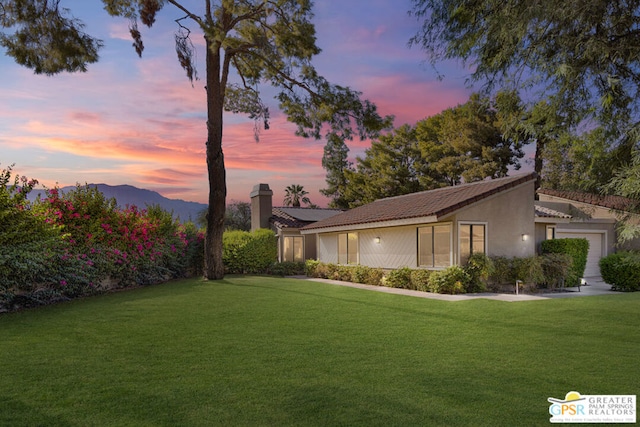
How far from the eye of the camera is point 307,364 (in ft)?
18.2

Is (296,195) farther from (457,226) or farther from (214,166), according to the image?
(457,226)

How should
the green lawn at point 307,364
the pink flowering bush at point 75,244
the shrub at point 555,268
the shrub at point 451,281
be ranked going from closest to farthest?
the green lawn at point 307,364 → the pink flowering bush at point 75,244 → the shrub at point 451,281 → the shrub at point 555,268

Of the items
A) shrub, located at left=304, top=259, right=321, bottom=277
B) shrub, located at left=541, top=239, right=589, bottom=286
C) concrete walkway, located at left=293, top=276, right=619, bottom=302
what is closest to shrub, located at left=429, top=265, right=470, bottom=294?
concrete walkway, located at left=293, top=276, right=619, bottom=302

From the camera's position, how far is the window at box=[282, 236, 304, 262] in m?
27.3

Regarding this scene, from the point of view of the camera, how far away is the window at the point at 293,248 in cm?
2728

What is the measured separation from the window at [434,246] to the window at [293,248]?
1200 centimetres

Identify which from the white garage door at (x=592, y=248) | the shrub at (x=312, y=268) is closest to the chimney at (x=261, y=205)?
the shrub at (x=312, y=268)

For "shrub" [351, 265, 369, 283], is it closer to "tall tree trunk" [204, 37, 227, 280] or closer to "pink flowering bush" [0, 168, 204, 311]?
"tall tree trunk" [204, 37, 227, 280]

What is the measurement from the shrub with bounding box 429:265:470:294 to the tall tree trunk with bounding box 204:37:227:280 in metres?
8.85

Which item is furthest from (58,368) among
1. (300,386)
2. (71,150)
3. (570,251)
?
(570,251)

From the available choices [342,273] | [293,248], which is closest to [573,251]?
[342,273]

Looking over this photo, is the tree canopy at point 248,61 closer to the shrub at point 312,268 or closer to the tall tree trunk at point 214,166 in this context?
the tall tree trunk at point 214,166

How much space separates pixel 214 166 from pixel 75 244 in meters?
7.08

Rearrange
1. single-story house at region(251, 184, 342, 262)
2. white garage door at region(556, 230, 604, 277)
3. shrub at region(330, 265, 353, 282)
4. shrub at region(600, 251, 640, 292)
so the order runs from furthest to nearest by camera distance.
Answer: single-story house at region(251, 184, 342, 262)
white garage door at region(556, 230, 604, 277)
shrub at region(330, 265, 353, 282)
shrub at region(600, 251, 640, 292)
